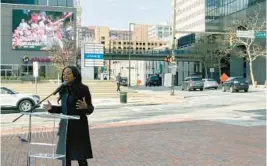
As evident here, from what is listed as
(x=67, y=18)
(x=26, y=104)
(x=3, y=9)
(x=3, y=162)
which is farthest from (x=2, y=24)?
(x=3, y=162)

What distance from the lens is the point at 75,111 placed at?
580cm

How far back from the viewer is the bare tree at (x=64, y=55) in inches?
2317

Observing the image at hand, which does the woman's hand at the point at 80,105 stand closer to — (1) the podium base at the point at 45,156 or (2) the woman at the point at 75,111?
(2) the woman at the point at 75,111

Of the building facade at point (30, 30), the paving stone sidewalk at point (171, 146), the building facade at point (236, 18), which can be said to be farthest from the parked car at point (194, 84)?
the paving stone sidewalk at point (171, 146)

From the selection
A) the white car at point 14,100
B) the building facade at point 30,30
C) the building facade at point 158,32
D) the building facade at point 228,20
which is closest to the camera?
the white car at point 14,100

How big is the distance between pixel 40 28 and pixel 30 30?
5.29 ft

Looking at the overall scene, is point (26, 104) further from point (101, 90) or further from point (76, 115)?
point (76, 115)

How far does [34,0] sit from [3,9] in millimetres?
5339

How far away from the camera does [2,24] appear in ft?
240

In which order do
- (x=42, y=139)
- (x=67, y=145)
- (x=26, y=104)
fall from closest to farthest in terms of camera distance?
(x=67, y=145) → (x=42, y=139) → (x=26, y=104)

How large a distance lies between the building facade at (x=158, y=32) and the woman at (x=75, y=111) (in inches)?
5115

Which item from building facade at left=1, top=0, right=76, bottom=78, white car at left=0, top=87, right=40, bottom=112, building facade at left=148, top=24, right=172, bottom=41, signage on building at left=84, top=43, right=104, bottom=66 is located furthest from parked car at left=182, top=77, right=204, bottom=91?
building facade at left=148, top=24, right=172, bottom=41

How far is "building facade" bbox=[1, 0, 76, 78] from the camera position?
72188 millimetres

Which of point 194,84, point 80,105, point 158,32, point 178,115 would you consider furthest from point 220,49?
point 158,32
